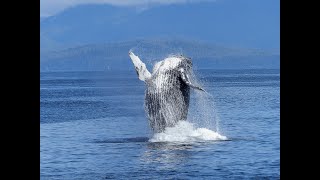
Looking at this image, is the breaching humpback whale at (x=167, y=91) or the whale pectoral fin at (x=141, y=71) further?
the whale pectoral fin at (x=141, y=71)

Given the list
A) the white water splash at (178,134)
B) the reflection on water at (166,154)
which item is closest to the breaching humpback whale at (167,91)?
the white water splash at (178,134)

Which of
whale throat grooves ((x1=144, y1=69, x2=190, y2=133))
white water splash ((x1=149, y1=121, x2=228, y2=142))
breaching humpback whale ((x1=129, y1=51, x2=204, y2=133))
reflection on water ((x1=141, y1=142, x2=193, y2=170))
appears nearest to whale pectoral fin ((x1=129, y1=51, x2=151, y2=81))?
breaching humpback whale ((x1=129, y1=51, x2=204, y2=133))

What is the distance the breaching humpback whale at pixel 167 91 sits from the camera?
705 inches

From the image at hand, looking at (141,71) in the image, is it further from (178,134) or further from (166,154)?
(166,154)

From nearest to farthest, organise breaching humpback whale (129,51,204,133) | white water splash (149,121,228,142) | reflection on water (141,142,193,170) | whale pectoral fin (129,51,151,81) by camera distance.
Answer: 1. reflection on water (141,142,193,170)
2. breaching humpback whale (129,51,204,133)
3. whale pectoral fin (129,51,151,81)
4. white water splash (149,121,228,142)

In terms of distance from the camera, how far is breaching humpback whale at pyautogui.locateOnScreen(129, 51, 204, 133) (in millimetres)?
17906

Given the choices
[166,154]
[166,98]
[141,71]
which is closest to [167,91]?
[166,98]

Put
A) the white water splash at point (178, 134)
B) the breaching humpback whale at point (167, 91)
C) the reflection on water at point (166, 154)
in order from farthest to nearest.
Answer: the white water splash at point (178, 134), the breaching humpback whale at point (167, 91), the reflection on water at point (166, 154)

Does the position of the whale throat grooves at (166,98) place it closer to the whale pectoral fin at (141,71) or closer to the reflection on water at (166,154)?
the whale pectoral fin at (141,71)

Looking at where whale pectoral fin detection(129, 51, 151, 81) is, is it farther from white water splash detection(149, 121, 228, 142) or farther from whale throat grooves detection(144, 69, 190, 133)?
white water splash detection(149, 121, 228, 142)

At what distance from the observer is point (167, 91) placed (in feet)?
58.9
